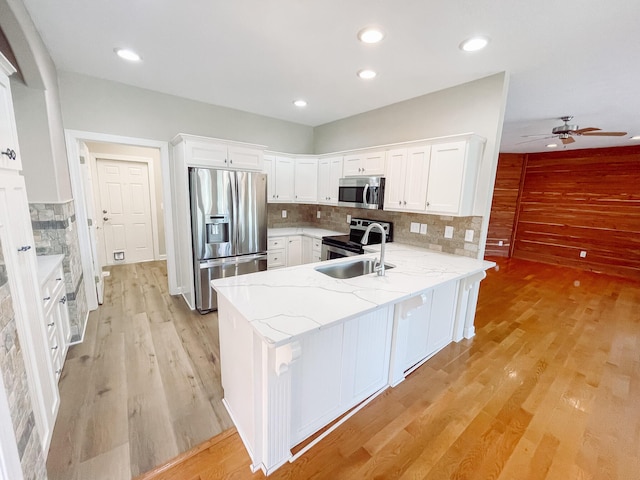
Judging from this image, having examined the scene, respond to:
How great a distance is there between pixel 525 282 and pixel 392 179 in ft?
12.0

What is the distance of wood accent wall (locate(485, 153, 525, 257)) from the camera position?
6379 mm

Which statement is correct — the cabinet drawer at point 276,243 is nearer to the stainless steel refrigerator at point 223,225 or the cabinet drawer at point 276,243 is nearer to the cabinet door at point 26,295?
the stainless steel refrigerator at point 223,225

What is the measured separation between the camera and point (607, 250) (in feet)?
17.9

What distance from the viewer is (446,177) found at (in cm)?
260

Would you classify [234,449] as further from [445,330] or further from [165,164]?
[165,164]

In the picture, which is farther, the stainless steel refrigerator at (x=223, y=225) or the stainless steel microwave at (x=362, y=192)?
the stainless steel microwave at (x=362, y=192)

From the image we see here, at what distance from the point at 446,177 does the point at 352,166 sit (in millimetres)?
1362

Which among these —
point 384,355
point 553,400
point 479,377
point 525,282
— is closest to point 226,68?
point 384,355

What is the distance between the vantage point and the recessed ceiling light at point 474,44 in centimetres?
189

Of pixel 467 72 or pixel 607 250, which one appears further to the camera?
pixel 607 250

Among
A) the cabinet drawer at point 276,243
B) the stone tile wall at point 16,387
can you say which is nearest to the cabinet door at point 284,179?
the cabinet drawer at point 276,243

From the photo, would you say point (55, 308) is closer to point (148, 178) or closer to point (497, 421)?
point (497, 421)

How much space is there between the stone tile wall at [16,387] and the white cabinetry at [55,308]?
2.28ft

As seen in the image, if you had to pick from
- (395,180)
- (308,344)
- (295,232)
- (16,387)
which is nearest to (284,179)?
(295,232)
